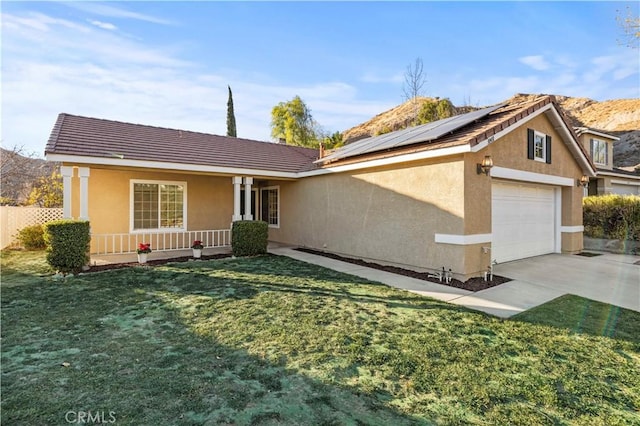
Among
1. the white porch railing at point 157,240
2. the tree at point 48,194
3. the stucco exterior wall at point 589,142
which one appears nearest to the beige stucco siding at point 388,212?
the white porch railing at point 157,240

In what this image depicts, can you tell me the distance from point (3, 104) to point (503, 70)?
28.4 m

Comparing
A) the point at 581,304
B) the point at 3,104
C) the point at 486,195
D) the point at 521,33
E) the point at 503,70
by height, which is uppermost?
the point at 503,70

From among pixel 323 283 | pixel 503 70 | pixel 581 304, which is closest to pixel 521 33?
pixel 503 70

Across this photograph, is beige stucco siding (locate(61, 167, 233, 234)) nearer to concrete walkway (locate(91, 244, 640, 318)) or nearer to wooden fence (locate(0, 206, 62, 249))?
concrete walkway (locate(91, 244, 640, 318))

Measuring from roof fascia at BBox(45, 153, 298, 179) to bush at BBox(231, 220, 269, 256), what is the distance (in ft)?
6.58

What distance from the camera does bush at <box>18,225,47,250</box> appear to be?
12508mm

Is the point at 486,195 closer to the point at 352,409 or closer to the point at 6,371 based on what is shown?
the point at 352,409

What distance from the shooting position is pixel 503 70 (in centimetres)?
2380

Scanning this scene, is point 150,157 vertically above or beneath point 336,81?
beneath

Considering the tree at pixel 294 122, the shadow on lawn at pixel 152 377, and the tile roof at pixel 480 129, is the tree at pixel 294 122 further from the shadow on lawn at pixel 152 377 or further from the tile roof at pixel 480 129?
the shadow on lawn at pixel 152 377

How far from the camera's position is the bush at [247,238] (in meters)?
11.0

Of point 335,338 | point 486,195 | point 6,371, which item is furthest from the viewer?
point 486,195

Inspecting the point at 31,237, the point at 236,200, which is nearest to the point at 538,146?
the point at 236,200

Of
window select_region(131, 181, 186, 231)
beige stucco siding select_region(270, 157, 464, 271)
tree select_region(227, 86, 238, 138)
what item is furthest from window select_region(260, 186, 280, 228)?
tree select_region(227, 86, 238, 138)
